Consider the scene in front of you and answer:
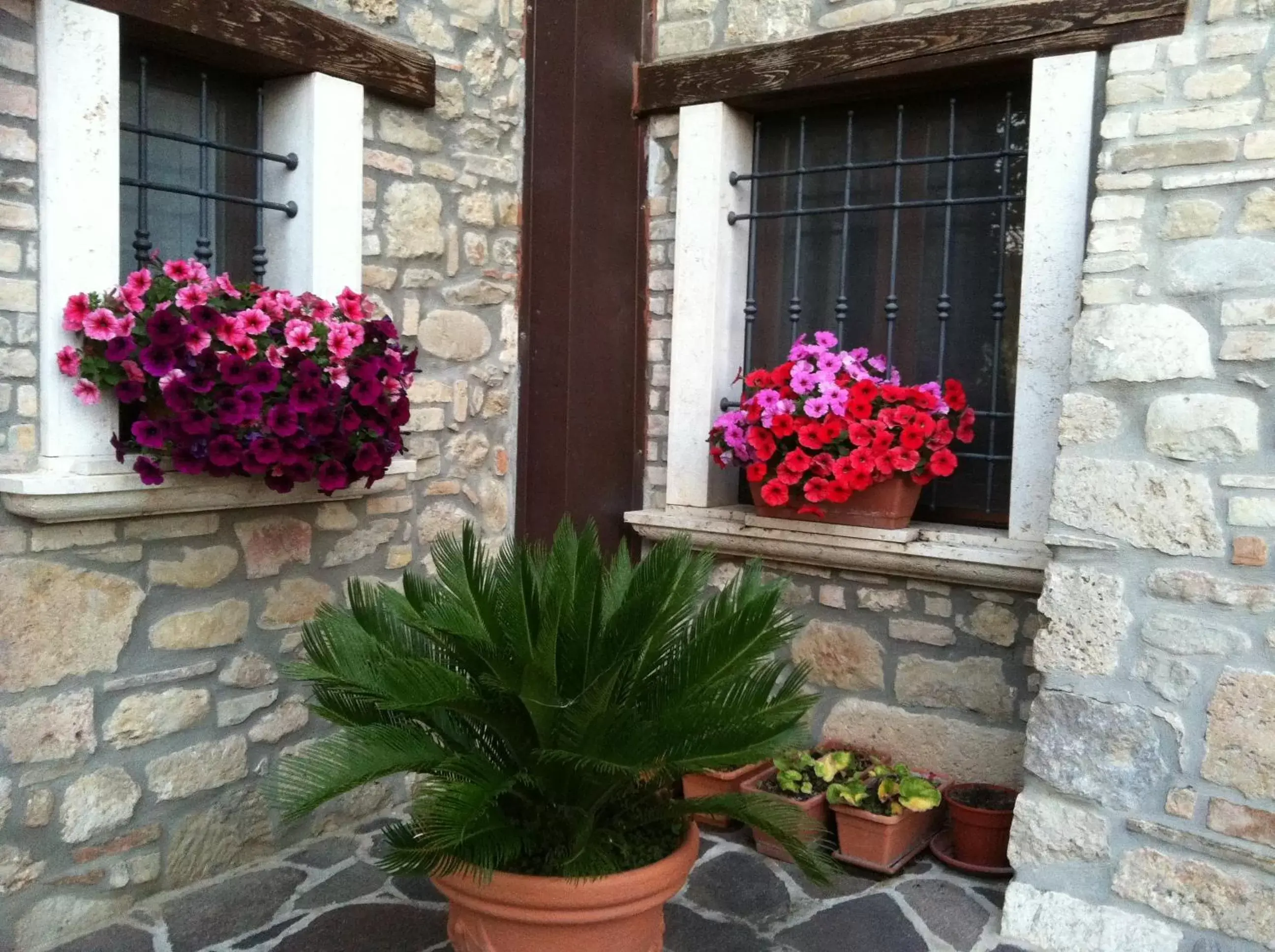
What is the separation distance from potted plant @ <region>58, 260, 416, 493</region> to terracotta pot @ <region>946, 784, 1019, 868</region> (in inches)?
73.1

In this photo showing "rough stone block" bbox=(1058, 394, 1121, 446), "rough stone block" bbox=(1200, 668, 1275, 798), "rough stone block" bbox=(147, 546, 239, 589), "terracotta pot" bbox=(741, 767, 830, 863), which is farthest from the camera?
"terracotta pot" bbox=(741, 767, 830, 863)

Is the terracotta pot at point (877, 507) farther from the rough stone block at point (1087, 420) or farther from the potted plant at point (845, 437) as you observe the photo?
the rough stone block at point (1087, 420)

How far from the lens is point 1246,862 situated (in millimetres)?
2523

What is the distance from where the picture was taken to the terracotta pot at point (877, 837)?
314cm

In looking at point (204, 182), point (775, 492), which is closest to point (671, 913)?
point (775, 492)

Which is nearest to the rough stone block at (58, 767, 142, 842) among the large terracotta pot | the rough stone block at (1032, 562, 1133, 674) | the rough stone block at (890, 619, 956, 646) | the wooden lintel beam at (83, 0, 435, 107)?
the large terracotta pot

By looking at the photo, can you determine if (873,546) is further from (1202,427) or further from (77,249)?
(77,249)

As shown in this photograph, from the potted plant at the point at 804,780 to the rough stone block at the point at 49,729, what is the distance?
1.73m

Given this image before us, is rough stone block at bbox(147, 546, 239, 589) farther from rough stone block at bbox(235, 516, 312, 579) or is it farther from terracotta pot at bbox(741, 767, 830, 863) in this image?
terracotta pot at bbox(741, 767, 830, 863)

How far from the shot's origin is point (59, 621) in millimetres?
2723

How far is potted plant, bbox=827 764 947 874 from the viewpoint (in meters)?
3.15

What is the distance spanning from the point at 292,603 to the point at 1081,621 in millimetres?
2100

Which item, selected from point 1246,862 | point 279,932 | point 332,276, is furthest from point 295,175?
point 1246,862

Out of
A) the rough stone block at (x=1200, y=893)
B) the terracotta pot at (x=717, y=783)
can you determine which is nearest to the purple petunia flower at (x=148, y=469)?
the terracotta pot at (x=717, y=783)
